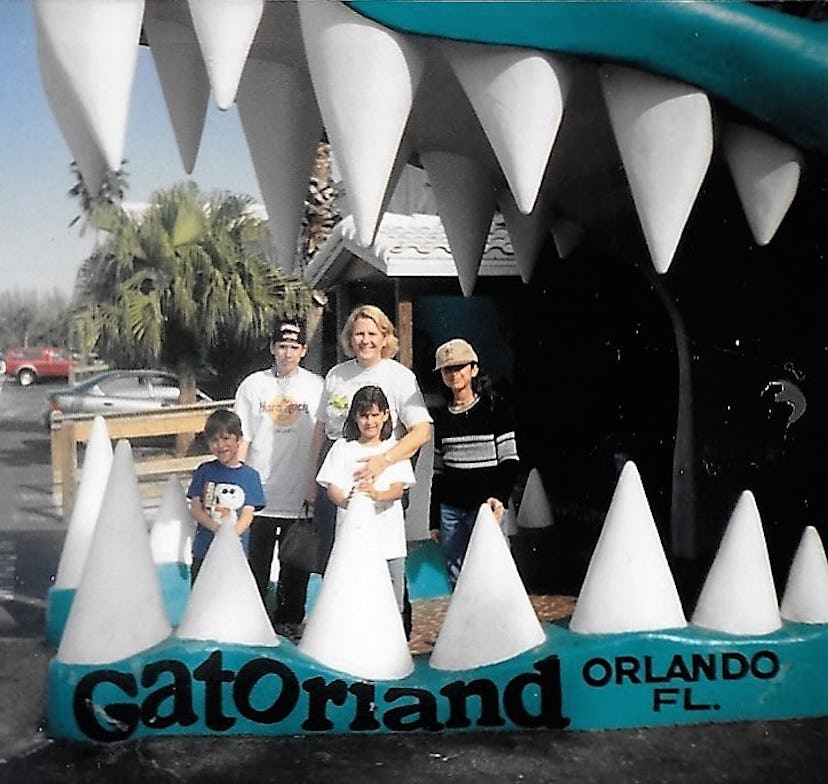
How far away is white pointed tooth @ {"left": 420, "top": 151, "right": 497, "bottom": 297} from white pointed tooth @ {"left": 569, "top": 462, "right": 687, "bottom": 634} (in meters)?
0.62

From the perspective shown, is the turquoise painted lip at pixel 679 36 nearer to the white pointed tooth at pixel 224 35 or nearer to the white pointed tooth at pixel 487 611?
the white pointed tooth at pixel 224 35

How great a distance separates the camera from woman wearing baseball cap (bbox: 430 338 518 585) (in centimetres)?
233

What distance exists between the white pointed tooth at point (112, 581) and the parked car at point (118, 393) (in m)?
0.09

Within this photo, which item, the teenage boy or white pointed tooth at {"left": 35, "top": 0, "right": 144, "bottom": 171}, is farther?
the teenage boy

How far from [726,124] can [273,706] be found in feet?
5.07

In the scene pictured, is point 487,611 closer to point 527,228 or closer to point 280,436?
point 280,436

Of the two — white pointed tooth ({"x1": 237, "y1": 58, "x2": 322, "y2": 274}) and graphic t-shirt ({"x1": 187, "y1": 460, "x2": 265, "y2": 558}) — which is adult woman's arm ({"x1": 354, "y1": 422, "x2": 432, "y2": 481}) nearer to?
graphic t-shirt ({"x1": 187, "y1": 460, "x2": 265, "y2": 558})

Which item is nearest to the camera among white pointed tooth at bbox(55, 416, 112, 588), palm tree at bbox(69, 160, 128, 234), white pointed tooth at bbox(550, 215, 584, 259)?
palm tree at bbox(69, 160, 128, 234)

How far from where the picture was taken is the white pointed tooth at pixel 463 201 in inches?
90.8

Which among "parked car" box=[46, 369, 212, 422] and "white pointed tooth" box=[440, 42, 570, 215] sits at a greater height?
"white pointed tooth" box=[440, 42, 570, 215]

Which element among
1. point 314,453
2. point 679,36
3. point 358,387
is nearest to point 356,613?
point 314,453

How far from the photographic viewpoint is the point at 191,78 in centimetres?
192

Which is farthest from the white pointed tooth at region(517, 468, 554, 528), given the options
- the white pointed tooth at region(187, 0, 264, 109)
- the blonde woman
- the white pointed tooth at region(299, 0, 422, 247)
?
the white pointed tooth at region(187, 0, 264, 109)

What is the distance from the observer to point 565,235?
2.63 metres
